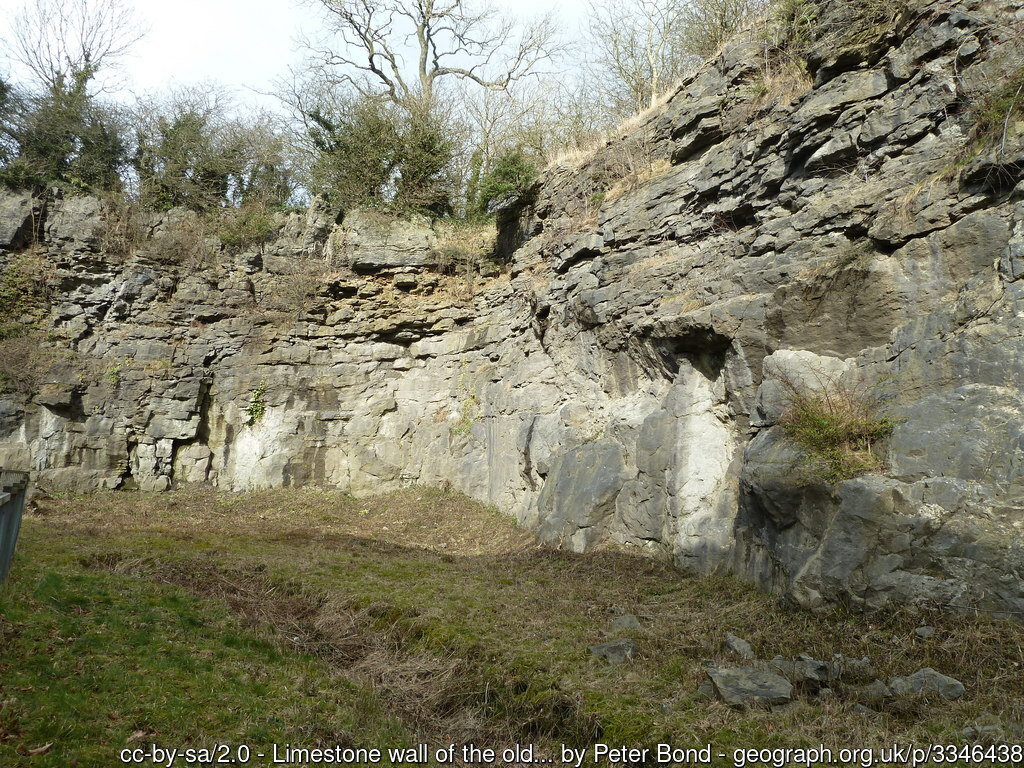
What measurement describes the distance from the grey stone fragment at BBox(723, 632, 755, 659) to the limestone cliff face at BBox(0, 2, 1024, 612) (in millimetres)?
1024

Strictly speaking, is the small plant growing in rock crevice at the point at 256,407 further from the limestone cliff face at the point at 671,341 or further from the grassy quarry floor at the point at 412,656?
the grassy quarry floor at the point at 412,656

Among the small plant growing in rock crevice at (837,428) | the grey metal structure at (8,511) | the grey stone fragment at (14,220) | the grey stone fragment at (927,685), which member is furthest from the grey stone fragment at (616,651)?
the grey stone fragment at (14,220)

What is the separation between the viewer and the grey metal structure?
7.18 metres

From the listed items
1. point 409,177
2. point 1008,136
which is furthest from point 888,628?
point 409,177

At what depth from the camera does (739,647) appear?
646cm

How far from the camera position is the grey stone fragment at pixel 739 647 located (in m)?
6.37

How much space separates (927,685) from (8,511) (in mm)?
9162

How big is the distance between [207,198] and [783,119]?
17.3 metres

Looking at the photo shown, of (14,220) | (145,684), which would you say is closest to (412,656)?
(145,684)

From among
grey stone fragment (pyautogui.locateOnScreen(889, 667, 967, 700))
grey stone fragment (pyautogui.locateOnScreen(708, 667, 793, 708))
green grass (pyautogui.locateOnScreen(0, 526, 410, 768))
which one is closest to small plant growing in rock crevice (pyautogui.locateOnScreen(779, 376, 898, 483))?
grey stone fragment (pyautogui.locateOnScreen(889, 667, 967, 700))

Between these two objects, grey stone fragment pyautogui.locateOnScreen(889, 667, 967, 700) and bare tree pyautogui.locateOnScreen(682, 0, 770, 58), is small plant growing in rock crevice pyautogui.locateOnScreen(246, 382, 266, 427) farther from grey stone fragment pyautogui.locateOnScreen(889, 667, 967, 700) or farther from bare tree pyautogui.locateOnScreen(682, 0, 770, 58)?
grey stone fragment pyautogui.locateOnScreen(889, 667, 967, 700)

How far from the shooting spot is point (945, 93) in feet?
27.3

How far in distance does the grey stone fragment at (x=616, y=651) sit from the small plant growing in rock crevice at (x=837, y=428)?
2.83 metres

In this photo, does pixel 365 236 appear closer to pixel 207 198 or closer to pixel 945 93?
pixel 207 198
